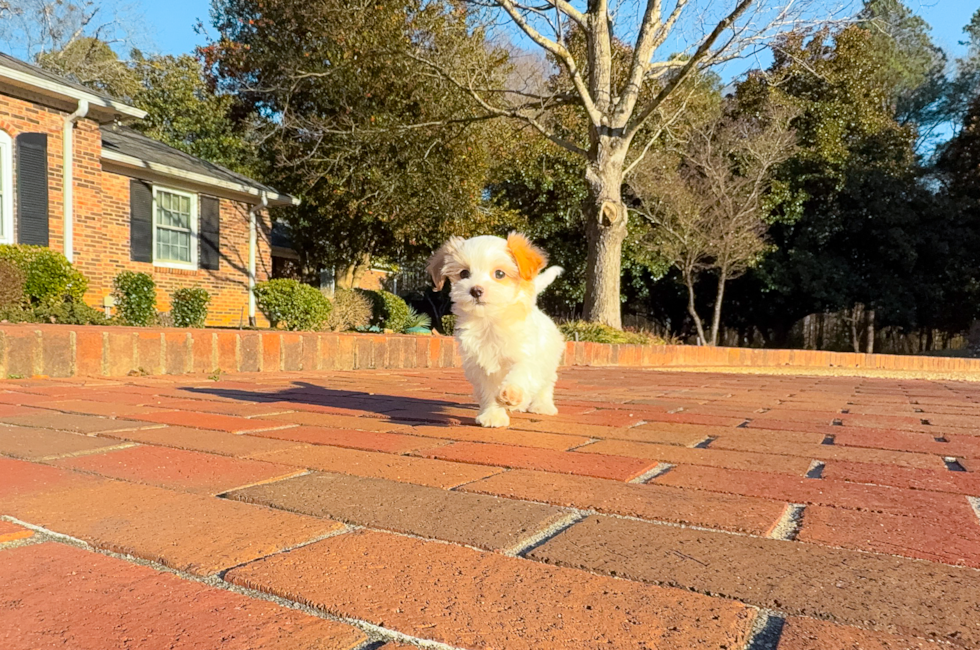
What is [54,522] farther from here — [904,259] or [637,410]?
[904,259]

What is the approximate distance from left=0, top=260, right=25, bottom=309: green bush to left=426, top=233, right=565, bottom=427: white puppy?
7200mm

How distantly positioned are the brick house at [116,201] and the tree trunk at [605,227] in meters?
8.47

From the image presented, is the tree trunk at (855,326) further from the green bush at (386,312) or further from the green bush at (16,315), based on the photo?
the green bush at (16,315)

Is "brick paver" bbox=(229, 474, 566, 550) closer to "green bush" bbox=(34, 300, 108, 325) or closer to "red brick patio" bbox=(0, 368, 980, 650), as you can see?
"red brick patio" bbox=(0, 368, 980, 650)

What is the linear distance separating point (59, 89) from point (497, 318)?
11634 mm

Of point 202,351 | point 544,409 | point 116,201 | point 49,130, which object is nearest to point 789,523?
point 544,409

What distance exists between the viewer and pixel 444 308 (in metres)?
22.3

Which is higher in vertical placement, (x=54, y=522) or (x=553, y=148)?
(x=553, y=148)

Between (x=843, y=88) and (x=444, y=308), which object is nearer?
(x=843, y=88)

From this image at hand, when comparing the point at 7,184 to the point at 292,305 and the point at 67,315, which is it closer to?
the point at 67,315

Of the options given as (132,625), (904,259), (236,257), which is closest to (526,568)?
(132,625)

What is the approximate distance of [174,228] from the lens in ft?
47.9

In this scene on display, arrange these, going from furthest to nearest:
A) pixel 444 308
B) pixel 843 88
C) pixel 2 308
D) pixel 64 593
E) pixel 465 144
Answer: pixel 444 308 < pixel 843 88 < pixel 465 144 < pixel 2 308 < pixel 64 593

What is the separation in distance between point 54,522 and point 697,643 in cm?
131
